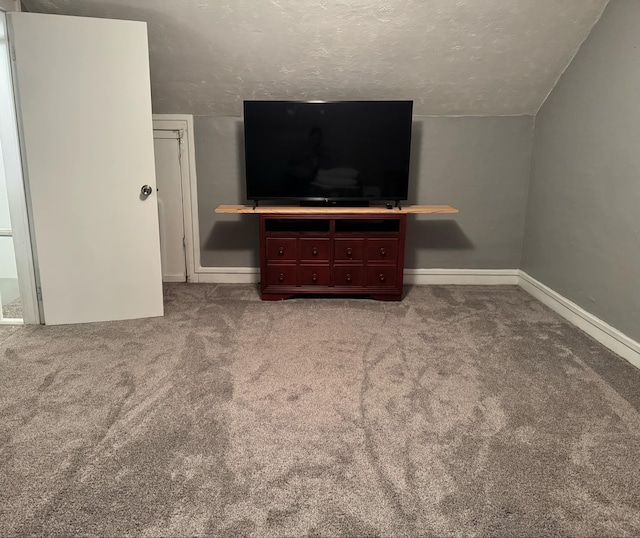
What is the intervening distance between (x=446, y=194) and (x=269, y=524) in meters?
3.10

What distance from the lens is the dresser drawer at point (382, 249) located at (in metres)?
3.48

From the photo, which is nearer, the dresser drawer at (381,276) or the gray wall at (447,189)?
Answer: the dresser drawer at (381,276)

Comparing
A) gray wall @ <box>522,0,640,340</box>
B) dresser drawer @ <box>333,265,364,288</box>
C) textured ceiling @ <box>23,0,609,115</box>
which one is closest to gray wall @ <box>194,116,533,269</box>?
textured ceiling @ <box>23,0,609,115</box>

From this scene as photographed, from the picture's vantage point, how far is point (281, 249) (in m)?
3.49

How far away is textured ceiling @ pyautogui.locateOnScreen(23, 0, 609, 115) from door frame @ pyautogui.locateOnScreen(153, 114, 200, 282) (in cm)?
8

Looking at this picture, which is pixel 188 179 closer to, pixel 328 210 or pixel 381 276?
pixel 328 210

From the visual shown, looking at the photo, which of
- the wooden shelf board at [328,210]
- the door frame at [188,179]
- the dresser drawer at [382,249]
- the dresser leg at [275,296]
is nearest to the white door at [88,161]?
the wooden shelf board at [328,210]

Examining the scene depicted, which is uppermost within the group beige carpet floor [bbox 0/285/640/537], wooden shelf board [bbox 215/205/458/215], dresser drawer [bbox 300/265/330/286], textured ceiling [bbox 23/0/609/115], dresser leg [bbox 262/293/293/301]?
textured ceiling [bbox 23/0/609/115]

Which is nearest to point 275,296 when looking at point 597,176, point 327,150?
point 327,150

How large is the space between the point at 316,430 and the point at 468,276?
2.58 meters

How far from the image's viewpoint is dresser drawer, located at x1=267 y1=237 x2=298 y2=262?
3.47 meters

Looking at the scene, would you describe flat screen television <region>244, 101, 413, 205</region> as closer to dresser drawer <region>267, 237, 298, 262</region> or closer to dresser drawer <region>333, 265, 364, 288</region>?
dresser drawer <region>267, 237, 298, 262</region>

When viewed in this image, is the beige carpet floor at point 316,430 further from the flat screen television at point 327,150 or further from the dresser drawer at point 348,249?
the flat screen television at point 327,150

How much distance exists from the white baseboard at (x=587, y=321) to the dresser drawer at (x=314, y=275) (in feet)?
5.43
